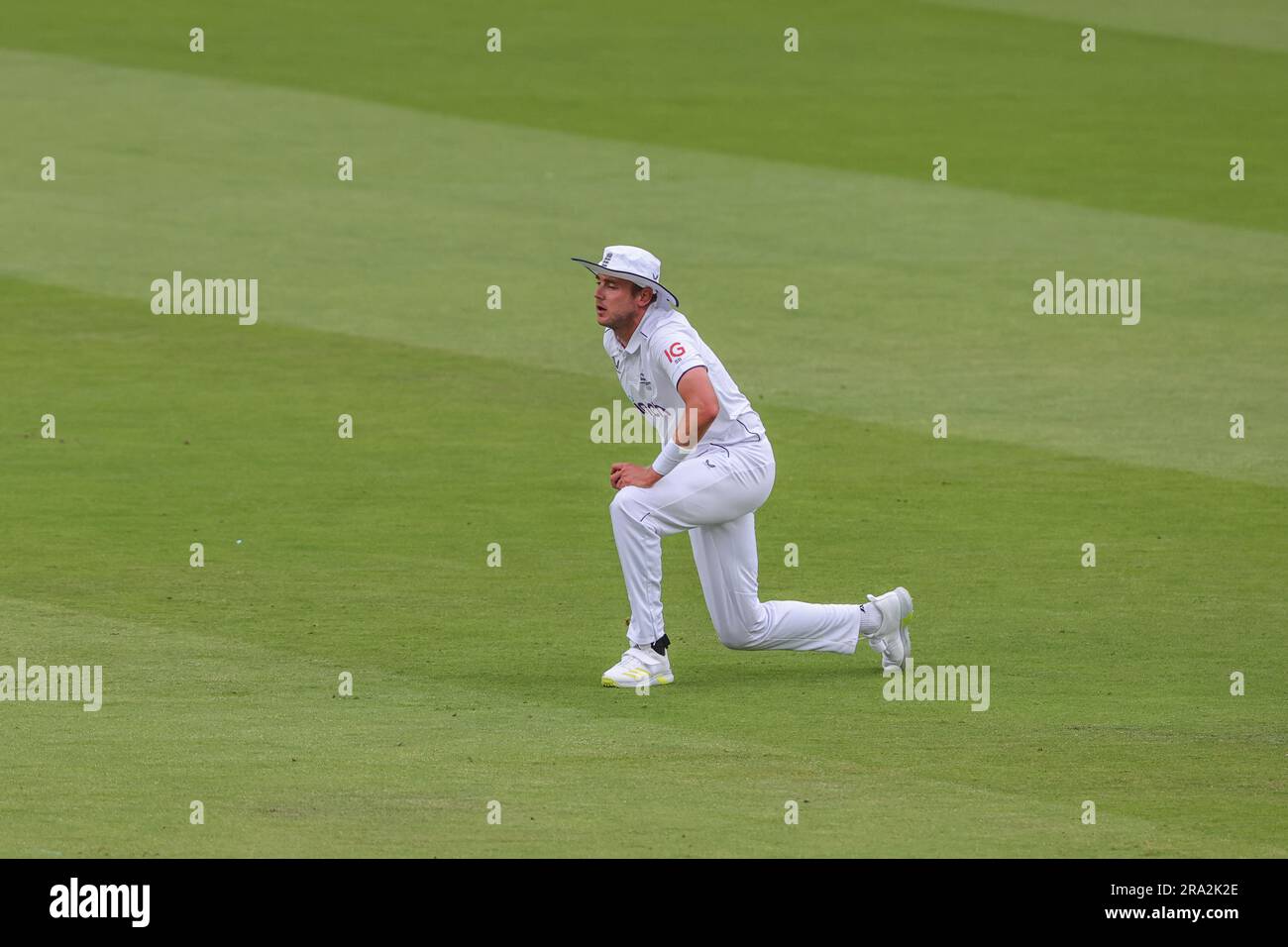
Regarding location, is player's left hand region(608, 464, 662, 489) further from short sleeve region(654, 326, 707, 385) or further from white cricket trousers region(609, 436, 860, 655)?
short sleeve region(654, 326, 707, 385)

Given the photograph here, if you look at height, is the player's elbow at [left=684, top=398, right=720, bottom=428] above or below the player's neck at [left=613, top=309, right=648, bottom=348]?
below

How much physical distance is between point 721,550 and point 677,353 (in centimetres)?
101

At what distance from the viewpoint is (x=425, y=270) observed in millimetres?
21906

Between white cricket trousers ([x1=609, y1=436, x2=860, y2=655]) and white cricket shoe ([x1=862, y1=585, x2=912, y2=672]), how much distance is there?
0.12 metres

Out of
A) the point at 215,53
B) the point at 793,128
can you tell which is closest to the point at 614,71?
the point at 793,128

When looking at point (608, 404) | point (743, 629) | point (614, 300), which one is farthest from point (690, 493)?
point (608, 404)

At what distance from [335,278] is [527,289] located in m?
1.92

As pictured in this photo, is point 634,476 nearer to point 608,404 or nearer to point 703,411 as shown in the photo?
point 703,411

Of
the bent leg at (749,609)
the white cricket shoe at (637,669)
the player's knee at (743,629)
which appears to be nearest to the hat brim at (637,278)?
the bent leg at (749,609)

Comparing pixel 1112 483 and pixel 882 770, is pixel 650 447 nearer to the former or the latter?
pixel 1112 483

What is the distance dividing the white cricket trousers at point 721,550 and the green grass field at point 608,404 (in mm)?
243

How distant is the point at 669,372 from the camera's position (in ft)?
33.9

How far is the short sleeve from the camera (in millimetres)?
10250

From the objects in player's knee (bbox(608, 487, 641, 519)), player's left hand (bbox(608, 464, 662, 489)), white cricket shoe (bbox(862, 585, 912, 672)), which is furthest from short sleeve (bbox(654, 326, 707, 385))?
white cricket shoe (bbox(862, 585, 912, 672))
